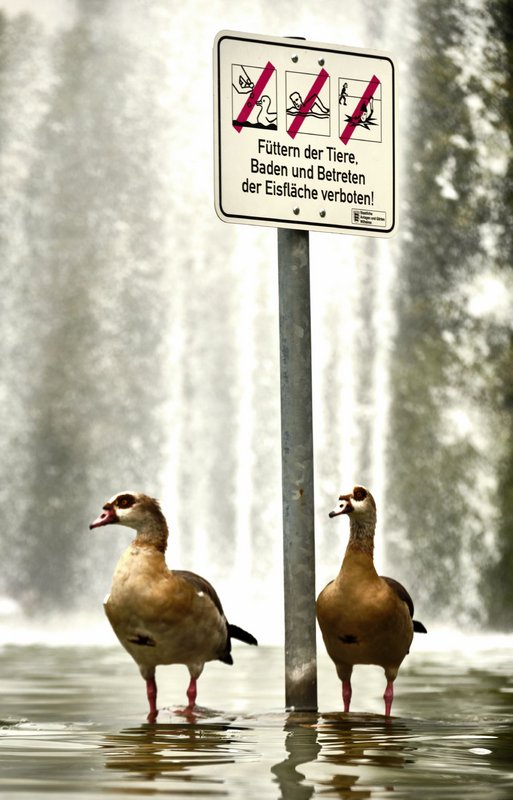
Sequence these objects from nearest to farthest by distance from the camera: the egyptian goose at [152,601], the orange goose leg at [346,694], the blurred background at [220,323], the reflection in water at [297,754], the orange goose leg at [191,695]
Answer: the reflection in water at [297,754] → the egyptian goose at [152,601] → the orange goose leg at [346,694] → the orange goose leg at [191,695] → the blurred background at [220,323]

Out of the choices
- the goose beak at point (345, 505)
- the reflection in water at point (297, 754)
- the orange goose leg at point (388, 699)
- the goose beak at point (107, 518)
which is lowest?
the reflection in water at point (297, 754)

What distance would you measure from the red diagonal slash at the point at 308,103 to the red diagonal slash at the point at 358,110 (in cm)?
20

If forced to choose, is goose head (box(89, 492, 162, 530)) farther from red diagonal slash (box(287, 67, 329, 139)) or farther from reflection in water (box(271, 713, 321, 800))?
red diagonal slash (box(287, 67, 329, 139))

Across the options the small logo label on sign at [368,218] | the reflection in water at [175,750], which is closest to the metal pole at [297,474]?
the small logo label on sign at [368,218]

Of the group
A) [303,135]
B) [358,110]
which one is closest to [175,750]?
[303,135]

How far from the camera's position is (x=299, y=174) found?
7738 mm

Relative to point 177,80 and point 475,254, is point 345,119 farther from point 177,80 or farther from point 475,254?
point 177,80

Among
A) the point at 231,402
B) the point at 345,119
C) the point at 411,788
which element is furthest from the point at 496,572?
the point at 411,788

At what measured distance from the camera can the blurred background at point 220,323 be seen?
27.4 meters

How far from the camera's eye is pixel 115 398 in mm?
29797

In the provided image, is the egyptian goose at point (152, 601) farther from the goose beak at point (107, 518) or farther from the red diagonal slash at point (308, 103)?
the red diagonal slash at point (308, 103)

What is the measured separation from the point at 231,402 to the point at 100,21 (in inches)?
334

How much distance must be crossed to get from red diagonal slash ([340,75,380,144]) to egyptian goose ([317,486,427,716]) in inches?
61.7

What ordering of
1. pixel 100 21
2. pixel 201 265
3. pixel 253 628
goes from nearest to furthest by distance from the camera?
pixel 253 628, pixel 201 265, pixel 100 21
